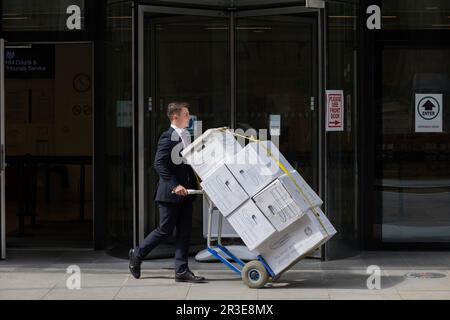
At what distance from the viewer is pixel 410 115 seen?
9.78m

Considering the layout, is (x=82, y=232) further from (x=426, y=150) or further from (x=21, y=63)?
(x=426, y=150)

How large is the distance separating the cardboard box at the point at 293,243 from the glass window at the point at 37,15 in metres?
3.81

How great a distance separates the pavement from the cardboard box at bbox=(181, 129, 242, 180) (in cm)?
113

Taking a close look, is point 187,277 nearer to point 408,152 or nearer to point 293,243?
point 293,243

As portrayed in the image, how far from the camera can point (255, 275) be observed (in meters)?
7.65

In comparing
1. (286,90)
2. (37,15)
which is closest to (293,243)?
(286,90)

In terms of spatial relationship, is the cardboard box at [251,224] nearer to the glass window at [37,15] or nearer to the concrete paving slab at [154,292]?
the concrete paving slab at [154,292]

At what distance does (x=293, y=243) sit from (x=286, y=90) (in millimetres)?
2758

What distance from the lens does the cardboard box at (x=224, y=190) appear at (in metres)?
7.39

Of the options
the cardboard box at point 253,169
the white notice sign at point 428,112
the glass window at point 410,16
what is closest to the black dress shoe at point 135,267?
the cardboard box at point 253,169

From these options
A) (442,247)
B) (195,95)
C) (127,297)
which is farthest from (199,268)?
(442,247)

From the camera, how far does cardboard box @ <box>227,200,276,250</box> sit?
7.37 m

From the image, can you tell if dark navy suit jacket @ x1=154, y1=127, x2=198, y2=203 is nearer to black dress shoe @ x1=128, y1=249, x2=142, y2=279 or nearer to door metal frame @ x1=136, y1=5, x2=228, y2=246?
black dress shoe @ x1=128, y1=249, x2=142, y2=279

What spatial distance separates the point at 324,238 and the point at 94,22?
407 centimetres
